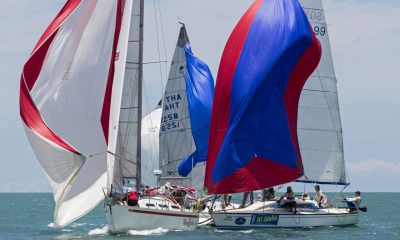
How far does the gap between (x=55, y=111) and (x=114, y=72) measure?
95.9 inches

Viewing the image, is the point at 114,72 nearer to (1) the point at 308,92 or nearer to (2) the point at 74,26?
(2) the point at 74,26

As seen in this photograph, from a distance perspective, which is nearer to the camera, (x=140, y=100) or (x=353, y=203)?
(x=140, y=100)

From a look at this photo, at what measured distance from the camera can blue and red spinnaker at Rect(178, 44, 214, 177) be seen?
41094 mm

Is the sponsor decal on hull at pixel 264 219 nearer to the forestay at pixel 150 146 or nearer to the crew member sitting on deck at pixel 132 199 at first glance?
the crew member sitting on deck at pixel 132 199

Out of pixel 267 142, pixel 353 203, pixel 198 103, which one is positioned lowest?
pixel 353 203

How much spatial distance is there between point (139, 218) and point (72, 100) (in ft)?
14.8

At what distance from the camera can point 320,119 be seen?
36.9 meters

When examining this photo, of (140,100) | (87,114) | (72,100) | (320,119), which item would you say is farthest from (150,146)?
(72,100)

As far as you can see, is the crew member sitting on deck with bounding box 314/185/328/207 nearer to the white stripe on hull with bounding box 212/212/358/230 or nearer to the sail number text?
the white stripe on hull with bounding box 212/212/358/230

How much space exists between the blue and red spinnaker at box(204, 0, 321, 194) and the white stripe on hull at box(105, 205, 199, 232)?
5.96 ft

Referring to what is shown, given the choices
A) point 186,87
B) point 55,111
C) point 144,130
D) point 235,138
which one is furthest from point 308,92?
point 144,130

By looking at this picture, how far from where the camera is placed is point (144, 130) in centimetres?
5088

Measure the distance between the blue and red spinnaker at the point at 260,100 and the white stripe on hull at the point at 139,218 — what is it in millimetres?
1817

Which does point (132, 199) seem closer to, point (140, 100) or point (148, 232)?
point (148, 232)
